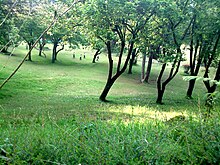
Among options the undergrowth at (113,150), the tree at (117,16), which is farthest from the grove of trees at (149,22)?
the undergrowth at (113,150)

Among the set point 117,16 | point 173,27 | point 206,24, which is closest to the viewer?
point 117,16

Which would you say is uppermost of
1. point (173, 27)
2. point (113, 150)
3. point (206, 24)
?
point (206, 24)

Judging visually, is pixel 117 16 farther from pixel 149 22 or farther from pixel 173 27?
pixel 173 27

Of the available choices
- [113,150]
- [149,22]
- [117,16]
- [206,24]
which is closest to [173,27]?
[149,22]

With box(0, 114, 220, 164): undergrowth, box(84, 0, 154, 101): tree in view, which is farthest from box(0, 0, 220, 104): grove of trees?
box(0, 114, 220, 164): undergrowth

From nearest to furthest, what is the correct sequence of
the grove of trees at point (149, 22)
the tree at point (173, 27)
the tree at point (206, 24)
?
the grove of trees at point (149, 22) < the tree at point (173, 27) < the tree at point (206, 24)

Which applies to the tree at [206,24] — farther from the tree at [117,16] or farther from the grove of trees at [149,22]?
the tree at [117,16]

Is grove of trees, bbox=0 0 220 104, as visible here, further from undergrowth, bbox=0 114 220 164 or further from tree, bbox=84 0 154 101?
undergrowth, bbox=0 114 220 164

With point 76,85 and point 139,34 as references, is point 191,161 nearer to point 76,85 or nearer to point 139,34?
point 139,34

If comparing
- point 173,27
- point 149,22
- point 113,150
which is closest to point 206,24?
point 173,27

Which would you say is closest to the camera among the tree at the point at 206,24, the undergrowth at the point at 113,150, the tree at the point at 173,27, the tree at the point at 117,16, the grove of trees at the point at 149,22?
the undergrowth at the point at 113,150

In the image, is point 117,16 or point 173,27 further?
point 173,27

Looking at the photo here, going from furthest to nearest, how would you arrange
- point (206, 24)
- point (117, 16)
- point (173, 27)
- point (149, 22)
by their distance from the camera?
1. point (149, 22)
2. point (173, 27)
3. point (206, 24)
4. point (117, 16)

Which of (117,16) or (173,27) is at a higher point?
(117,16)
